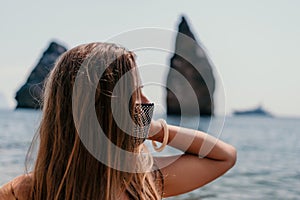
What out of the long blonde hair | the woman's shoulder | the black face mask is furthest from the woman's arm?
the woman's shoulder

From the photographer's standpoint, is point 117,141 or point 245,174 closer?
point 117,141

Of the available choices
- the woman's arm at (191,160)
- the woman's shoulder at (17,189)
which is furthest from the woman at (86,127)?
the woman's arm at (191,160)

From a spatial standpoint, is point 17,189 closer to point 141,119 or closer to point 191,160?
point 141,119

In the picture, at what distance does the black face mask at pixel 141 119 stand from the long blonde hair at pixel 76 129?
2 cm

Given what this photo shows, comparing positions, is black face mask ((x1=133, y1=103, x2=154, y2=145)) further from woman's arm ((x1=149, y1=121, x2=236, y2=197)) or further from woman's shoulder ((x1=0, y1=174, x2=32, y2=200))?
woman's shoulder ((x1=0, y1=174, x2=32, y2=200))

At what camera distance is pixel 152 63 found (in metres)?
1.75

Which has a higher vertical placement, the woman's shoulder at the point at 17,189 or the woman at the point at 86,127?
the woman at the point at 86,127

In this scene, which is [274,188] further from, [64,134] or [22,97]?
[22,97]

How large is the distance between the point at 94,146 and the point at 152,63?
0.39m

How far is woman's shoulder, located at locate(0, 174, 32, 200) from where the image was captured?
1455 mm

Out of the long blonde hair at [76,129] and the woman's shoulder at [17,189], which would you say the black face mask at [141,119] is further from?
the woman's shoulder at [17,189]

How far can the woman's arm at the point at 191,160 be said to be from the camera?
1.76m

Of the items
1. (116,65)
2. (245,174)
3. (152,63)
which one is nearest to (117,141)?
(116,65)

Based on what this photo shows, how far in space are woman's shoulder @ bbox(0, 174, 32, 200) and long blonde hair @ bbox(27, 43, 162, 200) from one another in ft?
0.06
